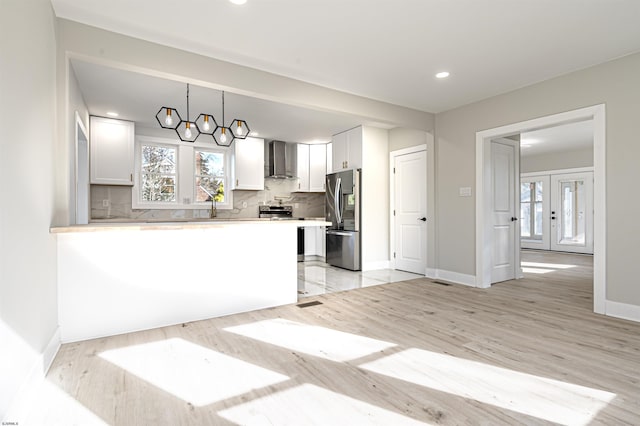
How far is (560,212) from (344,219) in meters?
6.13

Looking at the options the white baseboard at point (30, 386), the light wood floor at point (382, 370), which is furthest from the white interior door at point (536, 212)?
the white baseboard at point (30, 386)

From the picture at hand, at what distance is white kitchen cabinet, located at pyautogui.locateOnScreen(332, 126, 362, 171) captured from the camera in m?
5.49

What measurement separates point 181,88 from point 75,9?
1403 millimetres

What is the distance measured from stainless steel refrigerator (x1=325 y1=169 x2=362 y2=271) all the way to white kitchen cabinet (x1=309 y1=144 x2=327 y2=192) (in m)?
0.75

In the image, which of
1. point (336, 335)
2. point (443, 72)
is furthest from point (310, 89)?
point (336, 335)

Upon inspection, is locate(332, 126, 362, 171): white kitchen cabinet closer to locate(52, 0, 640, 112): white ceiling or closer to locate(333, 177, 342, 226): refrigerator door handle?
locate(333, 177, 342, 226): refrigerator door handle

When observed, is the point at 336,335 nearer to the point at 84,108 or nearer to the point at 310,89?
the point at 310,89

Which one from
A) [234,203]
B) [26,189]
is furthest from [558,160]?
[26,189]

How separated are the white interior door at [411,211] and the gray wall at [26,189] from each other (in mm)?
4512

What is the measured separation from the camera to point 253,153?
19.9 feet

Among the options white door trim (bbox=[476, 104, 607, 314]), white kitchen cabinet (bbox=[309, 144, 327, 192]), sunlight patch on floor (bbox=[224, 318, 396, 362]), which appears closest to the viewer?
sunlight patch on floor (bbox=[224, 318, 396, 362])

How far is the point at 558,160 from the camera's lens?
324 inches

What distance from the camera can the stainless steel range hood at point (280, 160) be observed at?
248 inches

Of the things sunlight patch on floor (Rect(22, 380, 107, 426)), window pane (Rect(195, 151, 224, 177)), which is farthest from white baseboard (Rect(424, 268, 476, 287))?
sunlight patch on floor (Rect(22, 380, 107, 426))
